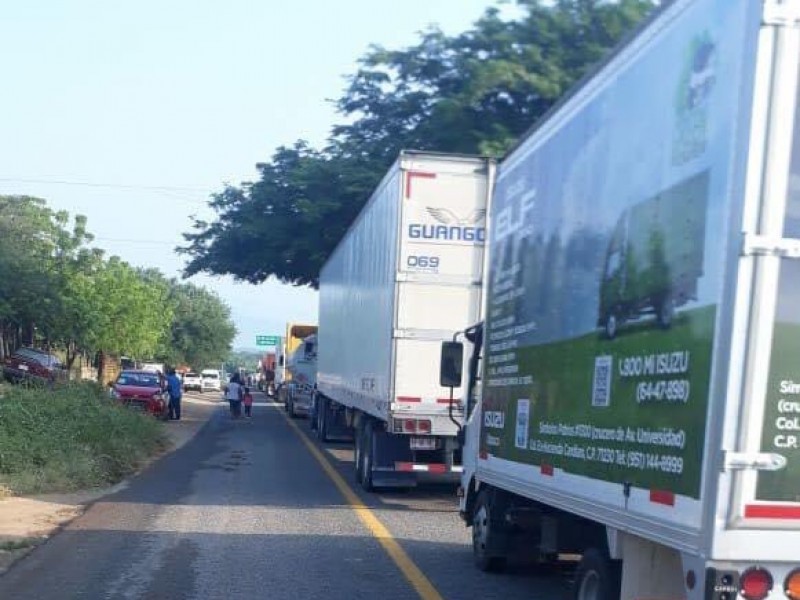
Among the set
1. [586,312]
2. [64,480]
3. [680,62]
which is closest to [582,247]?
[586,312]

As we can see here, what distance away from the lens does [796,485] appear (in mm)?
4996

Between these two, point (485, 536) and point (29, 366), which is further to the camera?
point (29, 366)

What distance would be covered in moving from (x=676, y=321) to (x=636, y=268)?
667 millimetres

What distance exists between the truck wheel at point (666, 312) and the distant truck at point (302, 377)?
3083cm

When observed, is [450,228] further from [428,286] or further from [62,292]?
[62,292]

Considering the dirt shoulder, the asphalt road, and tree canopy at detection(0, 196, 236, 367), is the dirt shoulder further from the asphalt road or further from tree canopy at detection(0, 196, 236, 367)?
tree canopy at detection(0, 196, 236, 367)

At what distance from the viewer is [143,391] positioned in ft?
107

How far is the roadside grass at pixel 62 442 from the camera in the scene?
52.8 ft

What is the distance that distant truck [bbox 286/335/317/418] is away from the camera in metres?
37.7

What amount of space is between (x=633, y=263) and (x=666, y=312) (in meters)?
0.59

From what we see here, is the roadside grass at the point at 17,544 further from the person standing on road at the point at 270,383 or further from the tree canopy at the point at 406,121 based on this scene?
the person standing on road at the point at 270,383

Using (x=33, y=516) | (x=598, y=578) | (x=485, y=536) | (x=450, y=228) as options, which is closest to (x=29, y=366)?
(x=33, y=516)

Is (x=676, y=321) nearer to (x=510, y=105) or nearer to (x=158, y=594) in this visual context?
(x=158, y=594)

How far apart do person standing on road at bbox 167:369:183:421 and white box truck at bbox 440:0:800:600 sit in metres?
28.1
